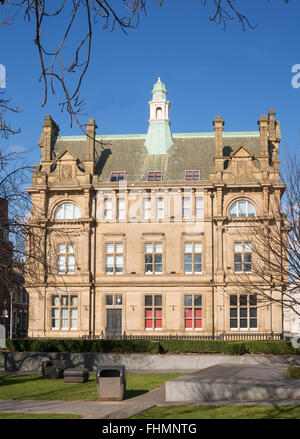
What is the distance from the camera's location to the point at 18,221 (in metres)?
18.7

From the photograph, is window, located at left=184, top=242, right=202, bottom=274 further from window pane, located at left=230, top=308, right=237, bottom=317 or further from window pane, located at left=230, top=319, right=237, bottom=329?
window pane, located at left=230, top=319, right=237, bottom=329

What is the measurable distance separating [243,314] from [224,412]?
3200cm

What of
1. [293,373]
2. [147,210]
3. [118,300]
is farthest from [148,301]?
[293,373]

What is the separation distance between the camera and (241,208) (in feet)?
162

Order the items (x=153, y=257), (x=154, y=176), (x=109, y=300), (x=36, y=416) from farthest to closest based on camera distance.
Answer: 1. (x=154, y=176)
2. (x=153, y=257)
3. (x=109, y=300)
4. (x=36, y=416)

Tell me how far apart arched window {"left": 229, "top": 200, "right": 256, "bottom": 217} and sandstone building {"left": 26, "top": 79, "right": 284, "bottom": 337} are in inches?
6.1

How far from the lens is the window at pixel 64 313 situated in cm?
4925

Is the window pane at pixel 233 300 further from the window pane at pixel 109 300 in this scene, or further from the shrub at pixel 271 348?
the shrub at pixel 271 348

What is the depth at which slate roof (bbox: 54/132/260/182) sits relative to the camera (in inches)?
2039

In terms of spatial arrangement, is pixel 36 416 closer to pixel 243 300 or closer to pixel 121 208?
pixel 243 300

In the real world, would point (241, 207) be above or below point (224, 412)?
above

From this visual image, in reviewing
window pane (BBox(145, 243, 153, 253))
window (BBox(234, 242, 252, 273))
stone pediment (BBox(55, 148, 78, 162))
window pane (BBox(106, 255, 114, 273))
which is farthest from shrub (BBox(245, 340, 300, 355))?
stone pediment (BBox(55, 148, 78, 162))

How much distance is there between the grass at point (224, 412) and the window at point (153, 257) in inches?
1255

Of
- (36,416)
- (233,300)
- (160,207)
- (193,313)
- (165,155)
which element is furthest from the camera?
(165,155)
